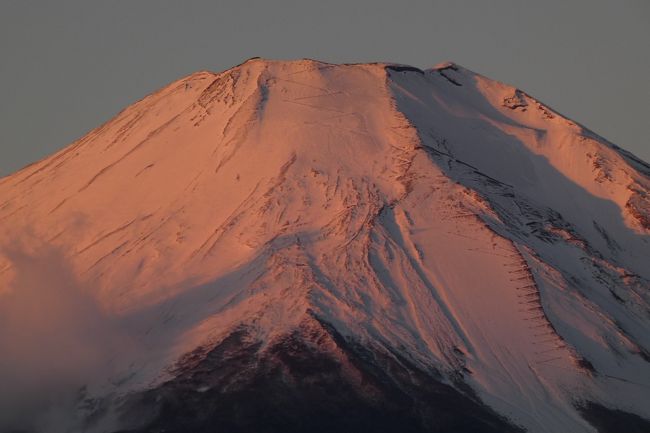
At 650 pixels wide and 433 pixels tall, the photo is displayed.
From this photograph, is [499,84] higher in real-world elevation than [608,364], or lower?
higher

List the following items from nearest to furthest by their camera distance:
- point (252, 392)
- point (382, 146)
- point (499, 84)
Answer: point (252, 392) < point (382, 146) < point (499, 84)

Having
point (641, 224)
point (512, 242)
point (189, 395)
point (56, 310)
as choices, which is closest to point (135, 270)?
point (56, 310)

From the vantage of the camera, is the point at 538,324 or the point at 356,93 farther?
the point at 356,93

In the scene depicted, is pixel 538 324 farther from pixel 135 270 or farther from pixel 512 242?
pixel 135 270

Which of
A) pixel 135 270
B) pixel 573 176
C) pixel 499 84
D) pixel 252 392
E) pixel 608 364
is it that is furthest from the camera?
pixel 499 84

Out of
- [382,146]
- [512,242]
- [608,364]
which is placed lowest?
[608,364]

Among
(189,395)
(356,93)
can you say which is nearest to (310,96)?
(356,93)

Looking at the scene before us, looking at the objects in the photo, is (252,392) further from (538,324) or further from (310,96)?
(310,96)
